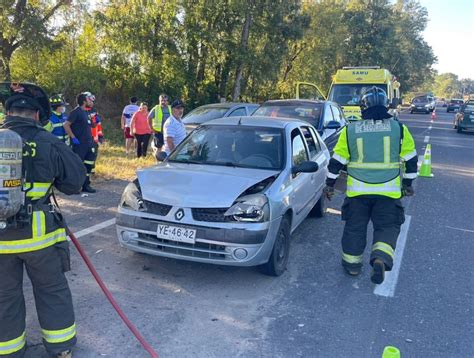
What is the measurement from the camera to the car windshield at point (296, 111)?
30.3 feet

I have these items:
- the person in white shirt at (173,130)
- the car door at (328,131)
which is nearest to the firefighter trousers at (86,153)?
the person in white shirt at (173,130)

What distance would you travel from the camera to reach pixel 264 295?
164 inches

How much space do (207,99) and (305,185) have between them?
1946 centimetres

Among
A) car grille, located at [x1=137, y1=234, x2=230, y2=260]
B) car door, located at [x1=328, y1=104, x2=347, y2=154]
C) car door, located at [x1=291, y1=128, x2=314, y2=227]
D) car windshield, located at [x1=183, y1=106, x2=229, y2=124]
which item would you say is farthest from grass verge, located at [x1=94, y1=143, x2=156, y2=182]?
car grille, located at [x1=137, y1=234, x2=230, y2=260]

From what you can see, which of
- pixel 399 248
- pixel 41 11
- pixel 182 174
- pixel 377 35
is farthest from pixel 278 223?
pixel 377 35

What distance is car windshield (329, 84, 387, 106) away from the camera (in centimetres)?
1521

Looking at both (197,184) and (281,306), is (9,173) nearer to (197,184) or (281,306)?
(197,184)

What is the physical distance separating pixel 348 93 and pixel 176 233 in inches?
498

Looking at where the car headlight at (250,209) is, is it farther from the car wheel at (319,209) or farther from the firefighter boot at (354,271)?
the car wheel at (319,209)

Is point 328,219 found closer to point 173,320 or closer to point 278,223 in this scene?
point 278,223

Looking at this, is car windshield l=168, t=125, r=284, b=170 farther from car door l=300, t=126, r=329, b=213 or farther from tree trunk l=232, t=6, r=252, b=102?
tree trunk l=232, t=6, r=252, b=102

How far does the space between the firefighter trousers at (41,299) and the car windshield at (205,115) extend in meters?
8.51

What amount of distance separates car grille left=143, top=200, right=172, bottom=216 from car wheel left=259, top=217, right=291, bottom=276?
1.09m

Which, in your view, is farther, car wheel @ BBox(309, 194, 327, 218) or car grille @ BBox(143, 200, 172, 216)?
car wheel @ BBox(309, 194, 327, 218)
